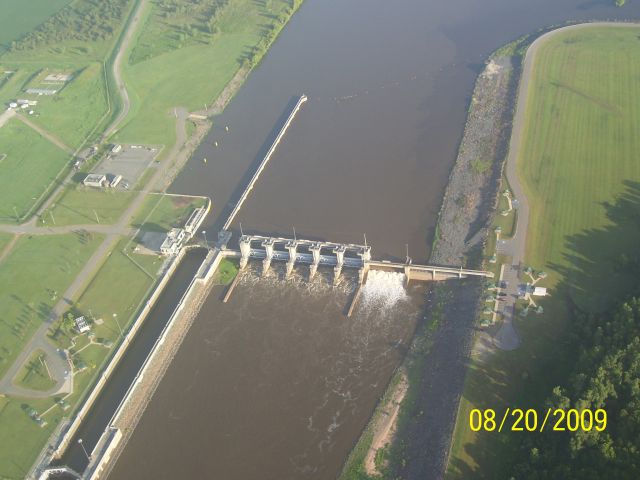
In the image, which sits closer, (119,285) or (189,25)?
(119,285)

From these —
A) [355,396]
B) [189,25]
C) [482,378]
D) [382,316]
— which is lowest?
[355,396]

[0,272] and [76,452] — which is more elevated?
[0,272]

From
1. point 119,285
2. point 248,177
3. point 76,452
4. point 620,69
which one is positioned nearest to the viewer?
point 76,452

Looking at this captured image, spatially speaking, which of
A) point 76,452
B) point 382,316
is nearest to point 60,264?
point 76,452

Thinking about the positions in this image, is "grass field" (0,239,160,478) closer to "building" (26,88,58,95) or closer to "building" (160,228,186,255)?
"building" (160,228,186,255)

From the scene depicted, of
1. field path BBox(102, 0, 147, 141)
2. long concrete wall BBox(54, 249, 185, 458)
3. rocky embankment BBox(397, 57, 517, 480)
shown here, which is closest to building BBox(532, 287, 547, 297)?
rocky embankment BBox(397, 57, 517, 480)

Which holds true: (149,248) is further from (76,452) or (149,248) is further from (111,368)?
(76,452)

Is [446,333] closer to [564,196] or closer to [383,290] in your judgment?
[383,290]

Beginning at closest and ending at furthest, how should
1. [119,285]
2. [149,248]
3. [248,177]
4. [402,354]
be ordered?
[402,354] → [119,285] → [149,248] → [248,177]
